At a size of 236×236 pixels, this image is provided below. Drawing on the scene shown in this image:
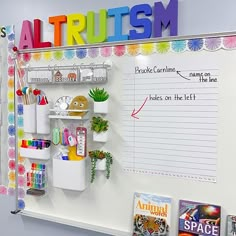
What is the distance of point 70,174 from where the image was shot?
1127mm

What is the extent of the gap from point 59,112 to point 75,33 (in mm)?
347

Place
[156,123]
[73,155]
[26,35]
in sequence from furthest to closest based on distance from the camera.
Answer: [26,35] < [73,155] < [156,123]

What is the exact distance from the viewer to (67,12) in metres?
1.20

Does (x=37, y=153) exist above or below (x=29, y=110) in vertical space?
below

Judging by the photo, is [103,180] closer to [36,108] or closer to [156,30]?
[36,108]

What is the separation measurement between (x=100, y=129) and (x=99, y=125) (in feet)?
0.05

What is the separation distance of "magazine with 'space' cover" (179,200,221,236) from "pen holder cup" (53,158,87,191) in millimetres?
409

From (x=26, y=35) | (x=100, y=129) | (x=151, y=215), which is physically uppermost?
(x=26, y=35)

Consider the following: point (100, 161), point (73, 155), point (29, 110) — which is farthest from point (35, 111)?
point (100, 161)

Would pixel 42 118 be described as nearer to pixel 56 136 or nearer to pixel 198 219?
pixel 56 136

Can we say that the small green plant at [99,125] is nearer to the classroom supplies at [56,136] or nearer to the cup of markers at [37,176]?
the classroom supplies at [56,136]

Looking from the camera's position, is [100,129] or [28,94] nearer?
[100,129]

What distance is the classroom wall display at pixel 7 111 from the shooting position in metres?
1.33

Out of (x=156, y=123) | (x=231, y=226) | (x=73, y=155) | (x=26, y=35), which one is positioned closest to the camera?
(x=231, y=226)
